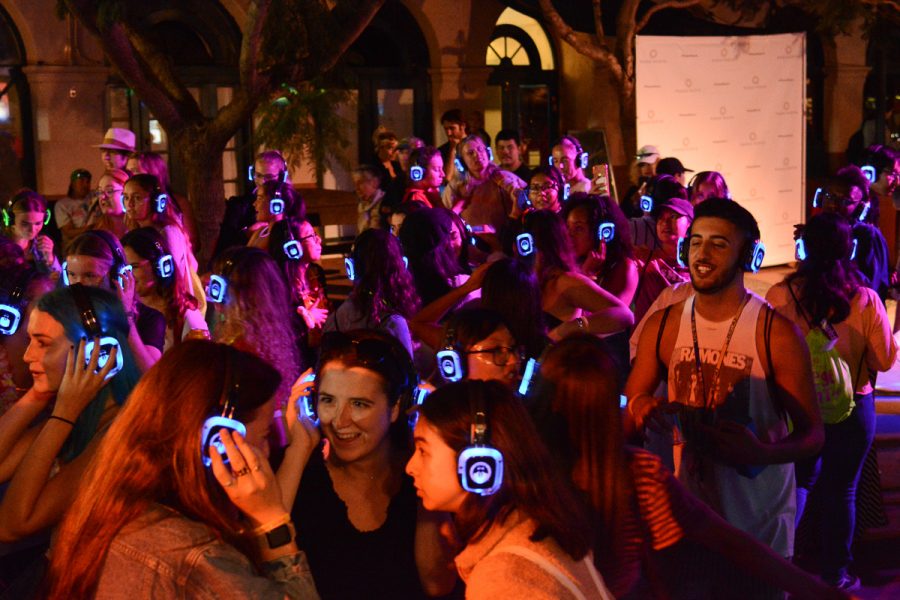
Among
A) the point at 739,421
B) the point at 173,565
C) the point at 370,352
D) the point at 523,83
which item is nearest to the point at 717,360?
the point at 739,421

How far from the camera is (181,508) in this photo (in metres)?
2.34

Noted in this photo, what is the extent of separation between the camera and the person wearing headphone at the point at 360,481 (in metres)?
2.92

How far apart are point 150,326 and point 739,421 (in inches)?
99.8

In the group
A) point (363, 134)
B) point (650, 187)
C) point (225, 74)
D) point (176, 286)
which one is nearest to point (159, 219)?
point (176, 286)

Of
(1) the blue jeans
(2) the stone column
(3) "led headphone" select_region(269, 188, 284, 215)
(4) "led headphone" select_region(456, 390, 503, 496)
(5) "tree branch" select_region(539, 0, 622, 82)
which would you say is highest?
(5) "tree branch" select_region(539, 0, 622, 82)

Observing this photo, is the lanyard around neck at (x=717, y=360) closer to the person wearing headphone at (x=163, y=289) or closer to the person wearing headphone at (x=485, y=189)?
the person wearing headphone at (x=163, y=289)

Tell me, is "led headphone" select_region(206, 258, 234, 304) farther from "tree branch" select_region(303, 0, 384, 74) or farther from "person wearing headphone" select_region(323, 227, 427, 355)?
"tree branch" select_region(303, 0, 384, 74)

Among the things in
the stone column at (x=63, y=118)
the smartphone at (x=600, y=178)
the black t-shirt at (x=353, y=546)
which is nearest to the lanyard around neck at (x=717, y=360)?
the black t-shirt at (x=353, y=546)

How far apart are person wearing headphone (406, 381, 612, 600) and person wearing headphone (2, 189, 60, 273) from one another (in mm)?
5194

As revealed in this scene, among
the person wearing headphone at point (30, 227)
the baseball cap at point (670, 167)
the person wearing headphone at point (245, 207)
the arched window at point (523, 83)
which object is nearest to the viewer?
the person wearing headphone at point (30, 227)

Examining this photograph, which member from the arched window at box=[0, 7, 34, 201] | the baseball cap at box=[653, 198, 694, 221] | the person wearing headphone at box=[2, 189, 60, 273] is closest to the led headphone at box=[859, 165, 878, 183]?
the baseball cap at box=[653, 198, 694, 221]

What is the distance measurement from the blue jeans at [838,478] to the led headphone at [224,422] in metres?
3.30

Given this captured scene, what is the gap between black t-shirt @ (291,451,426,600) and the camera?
115 inches

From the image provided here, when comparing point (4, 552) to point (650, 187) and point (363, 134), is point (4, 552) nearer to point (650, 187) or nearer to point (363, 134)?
point (650, 187)
